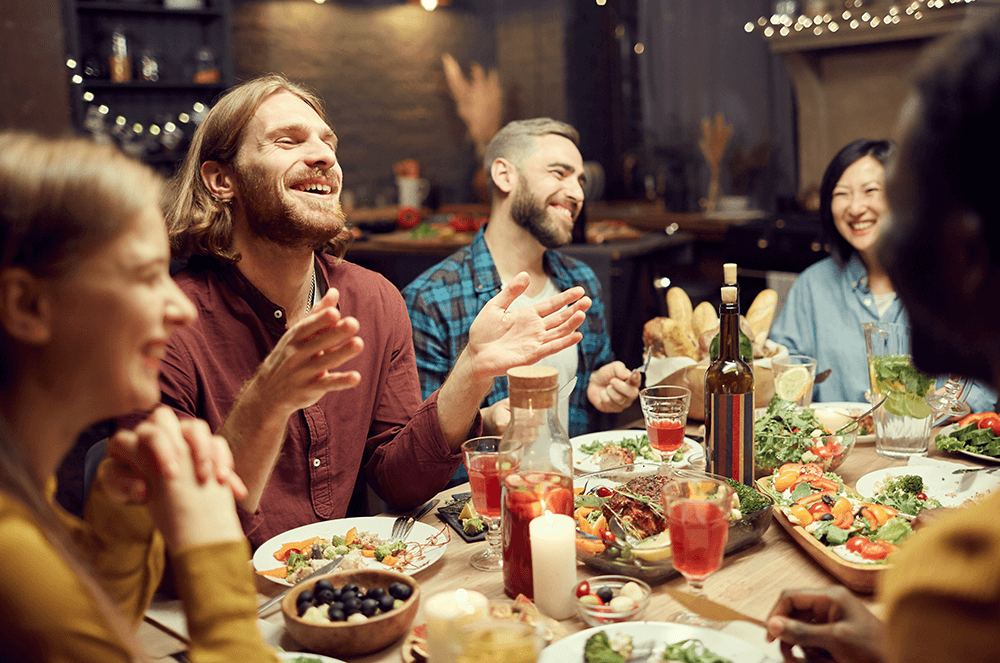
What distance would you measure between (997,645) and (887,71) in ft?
18.5

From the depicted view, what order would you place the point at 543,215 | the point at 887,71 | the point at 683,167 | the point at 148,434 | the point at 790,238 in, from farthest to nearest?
the point at 683,167 < the point at 887,71 < the point at 790,238 < the point at 543,215 < the point at 148,434

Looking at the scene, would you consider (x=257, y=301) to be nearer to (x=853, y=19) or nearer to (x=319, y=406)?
(x=319, y=406)

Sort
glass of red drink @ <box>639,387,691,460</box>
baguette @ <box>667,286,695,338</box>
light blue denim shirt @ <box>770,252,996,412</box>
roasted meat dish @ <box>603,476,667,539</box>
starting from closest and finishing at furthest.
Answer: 1. roasted meat dish @ <box>603,476,667,539</box>
2. glass of red drink @ <box>639,387,691,460</box>
3. baguette @ <box>667,286,695,338</box>
4. light blue denim shirt @ <box>770,252,996,412</box>

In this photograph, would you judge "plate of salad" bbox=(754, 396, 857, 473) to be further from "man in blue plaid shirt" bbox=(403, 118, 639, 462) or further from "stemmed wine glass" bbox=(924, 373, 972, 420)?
"man in blue plaid shirt" bbox=(403, 118, 639, 462)

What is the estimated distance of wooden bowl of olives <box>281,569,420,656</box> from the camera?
1013mm

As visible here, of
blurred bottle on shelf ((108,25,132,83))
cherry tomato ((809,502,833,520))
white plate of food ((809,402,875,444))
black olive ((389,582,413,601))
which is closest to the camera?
black olive ((389,582,413,601))

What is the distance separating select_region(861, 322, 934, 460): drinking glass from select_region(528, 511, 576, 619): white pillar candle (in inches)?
39.4

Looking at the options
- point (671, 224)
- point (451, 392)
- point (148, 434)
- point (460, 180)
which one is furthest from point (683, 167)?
point (148, 434)

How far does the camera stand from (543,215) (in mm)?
2604

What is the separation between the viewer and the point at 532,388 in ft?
3.73

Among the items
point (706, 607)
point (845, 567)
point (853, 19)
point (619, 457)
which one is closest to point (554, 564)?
point (706, 607)

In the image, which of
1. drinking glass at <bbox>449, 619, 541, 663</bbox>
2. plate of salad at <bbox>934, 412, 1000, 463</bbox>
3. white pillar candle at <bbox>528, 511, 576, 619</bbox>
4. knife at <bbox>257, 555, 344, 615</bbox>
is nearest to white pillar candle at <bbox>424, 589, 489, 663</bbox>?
drinking glass at <bbox>449, 619, 541, 663</bbox>

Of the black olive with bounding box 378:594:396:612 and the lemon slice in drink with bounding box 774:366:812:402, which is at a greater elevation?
the lemon slice in drink with bounding box 774:366:812:402

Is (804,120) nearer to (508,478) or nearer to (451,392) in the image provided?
(451,392)
